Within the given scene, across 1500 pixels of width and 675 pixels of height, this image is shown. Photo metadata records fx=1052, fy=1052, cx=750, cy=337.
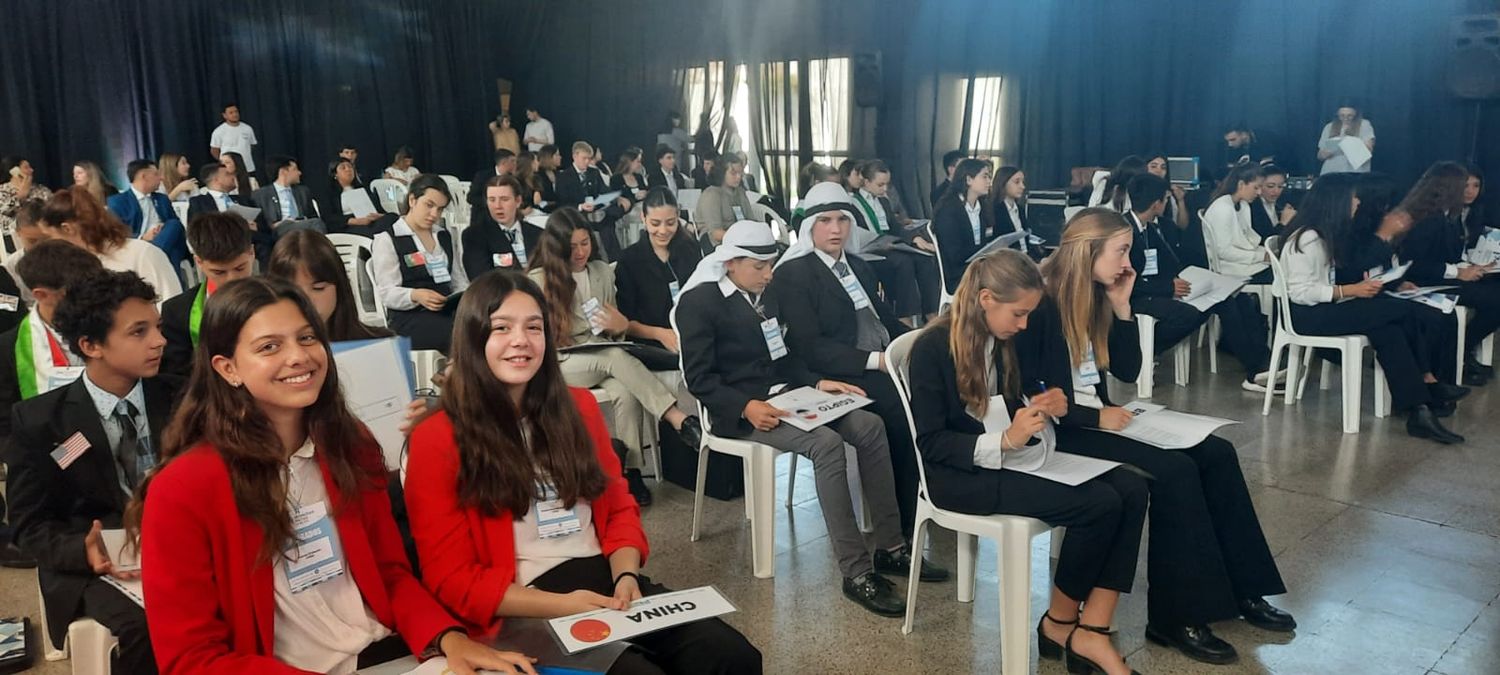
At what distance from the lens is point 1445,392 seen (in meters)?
4.85

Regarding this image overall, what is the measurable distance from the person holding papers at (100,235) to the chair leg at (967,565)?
3.14m

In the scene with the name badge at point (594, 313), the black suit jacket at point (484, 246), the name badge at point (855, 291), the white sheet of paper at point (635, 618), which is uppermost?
the black suit jacket at point (484, 246)

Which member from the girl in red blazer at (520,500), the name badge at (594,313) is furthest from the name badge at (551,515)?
the name badge at (594,313)

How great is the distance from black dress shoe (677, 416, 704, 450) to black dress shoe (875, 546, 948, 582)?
0.89 metres

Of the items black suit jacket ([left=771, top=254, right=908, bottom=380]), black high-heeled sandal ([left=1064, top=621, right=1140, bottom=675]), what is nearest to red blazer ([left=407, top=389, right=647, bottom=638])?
black high-heeled sandal ([left=1064, top=621, right=1140, bottom=675])

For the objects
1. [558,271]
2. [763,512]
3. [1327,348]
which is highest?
[558,271]

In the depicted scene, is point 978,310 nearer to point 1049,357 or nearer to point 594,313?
point 1049,357

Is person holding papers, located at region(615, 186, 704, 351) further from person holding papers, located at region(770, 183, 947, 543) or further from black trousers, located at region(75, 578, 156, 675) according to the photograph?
black trousers, located at region(75, 578, 156, 675)

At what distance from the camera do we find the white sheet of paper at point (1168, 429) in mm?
2689

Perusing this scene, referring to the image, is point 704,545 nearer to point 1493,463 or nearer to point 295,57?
point 1493,463

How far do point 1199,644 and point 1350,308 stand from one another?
269 cm

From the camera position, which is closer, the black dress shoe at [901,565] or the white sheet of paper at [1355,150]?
the black dress shoe at [901,565]

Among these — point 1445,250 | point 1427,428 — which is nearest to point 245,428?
point 1427,428

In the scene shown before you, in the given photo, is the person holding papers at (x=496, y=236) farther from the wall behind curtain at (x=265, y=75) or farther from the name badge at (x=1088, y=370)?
the wall behind curtain at (x=265, y=75)
